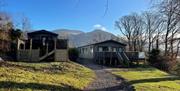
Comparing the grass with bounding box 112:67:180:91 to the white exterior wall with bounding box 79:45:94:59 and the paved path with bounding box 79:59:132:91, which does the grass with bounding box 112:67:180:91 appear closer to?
the paved path with bounding box 79:59:132:91

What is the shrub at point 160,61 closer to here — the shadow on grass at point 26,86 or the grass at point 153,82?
the grass at point 153,82

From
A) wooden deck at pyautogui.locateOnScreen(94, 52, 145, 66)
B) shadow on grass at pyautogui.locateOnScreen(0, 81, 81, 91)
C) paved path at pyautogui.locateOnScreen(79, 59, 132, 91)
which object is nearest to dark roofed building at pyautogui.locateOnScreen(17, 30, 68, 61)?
wooden deck at pyautogui.locateOnScreen(94, 52, 145, 66)

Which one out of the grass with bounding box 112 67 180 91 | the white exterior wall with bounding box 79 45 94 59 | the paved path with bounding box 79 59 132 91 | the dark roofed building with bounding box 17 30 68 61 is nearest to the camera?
the grass with bounding box 112 67 180 91

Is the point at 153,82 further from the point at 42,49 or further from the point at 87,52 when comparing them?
the point at 87,52

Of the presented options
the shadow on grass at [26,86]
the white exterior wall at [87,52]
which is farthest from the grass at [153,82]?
the white exterior wall at [87,52]

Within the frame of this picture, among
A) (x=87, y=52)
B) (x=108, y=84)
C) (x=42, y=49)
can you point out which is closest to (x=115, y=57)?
(x=42, y=49)

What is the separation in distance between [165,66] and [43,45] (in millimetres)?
16438

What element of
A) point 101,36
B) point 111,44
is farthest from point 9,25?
point 101,36

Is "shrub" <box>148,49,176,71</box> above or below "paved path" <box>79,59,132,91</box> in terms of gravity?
above

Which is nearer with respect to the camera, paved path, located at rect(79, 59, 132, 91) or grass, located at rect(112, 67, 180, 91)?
grass, located at rect(112, 67, 180, 91)

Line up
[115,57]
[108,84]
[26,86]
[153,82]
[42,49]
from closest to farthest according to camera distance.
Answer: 1. [26,86]
2. [108,84]
3. [153,82]
4. [42,49]
5. [115,57]

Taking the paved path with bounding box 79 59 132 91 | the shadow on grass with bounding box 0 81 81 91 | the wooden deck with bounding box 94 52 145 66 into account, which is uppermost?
the wooden deck with bounding box 94 52 145 66

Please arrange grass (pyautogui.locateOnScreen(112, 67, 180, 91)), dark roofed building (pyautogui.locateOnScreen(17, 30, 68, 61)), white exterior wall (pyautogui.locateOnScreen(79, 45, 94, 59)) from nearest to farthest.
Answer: grass (pyautogui.locateOnScreen(112, 67, 180, 91))
dark roofed building (pyautogui.locateOnScreen(17, 30, 68, 61))
white exterior wall (pyautogui.locateOnScreen(79, 45, 94, 59))

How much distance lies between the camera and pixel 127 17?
69125 millimetres
